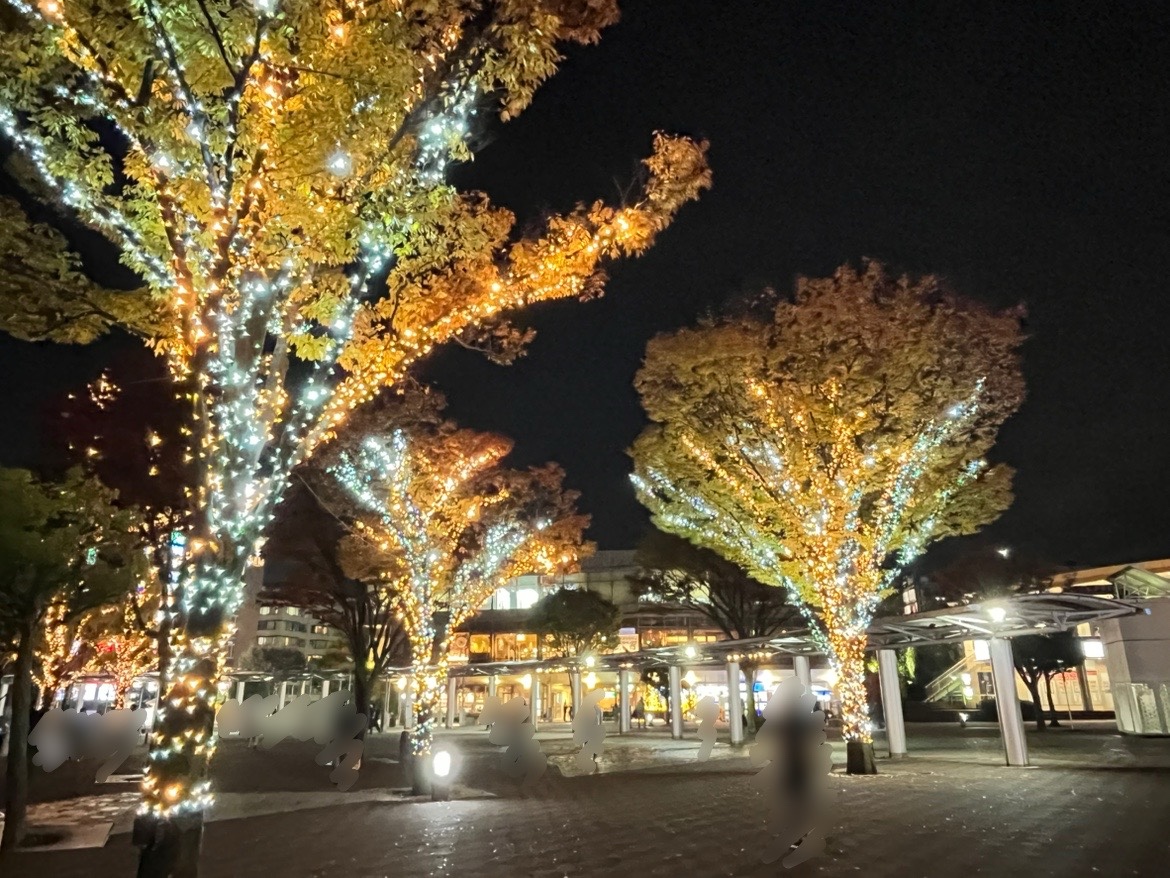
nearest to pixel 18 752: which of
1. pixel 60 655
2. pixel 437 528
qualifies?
pixel 437 528

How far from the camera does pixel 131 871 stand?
7215 mm

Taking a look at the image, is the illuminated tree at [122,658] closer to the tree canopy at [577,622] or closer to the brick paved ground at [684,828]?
the brick paved ground at [684,828]

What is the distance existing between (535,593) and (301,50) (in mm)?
50160

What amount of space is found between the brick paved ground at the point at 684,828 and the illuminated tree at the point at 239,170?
9.92 feet

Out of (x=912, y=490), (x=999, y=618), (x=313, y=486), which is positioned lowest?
(x=999, y=618)

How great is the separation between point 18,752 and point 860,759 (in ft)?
40.6

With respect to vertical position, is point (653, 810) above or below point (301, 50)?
below

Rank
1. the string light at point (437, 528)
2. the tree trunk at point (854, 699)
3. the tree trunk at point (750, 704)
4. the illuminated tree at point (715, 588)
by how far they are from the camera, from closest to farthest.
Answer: the tree trunk at point (854, 699) < the string light at point (437, 528) < the illuminated tree at point (715, 588) < the tree trunk at point (750, 704)

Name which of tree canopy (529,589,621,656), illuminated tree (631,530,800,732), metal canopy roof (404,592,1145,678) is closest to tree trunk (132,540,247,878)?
metal canopy roof (404,592,1145,678)

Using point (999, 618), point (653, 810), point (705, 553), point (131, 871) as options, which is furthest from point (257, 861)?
point (705, 553)

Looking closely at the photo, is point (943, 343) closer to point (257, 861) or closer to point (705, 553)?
point (257, 861)

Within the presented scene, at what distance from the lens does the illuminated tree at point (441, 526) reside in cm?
1382

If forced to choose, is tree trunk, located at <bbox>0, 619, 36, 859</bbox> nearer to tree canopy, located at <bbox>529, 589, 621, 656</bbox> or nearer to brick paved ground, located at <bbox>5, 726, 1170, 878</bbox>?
brick paved ground, located at <bbox>5, 726, 1170, 878</bbox>

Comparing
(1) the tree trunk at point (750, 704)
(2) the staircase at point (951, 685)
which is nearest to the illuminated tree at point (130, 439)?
(1) the tree trunk at point (750, 704)
